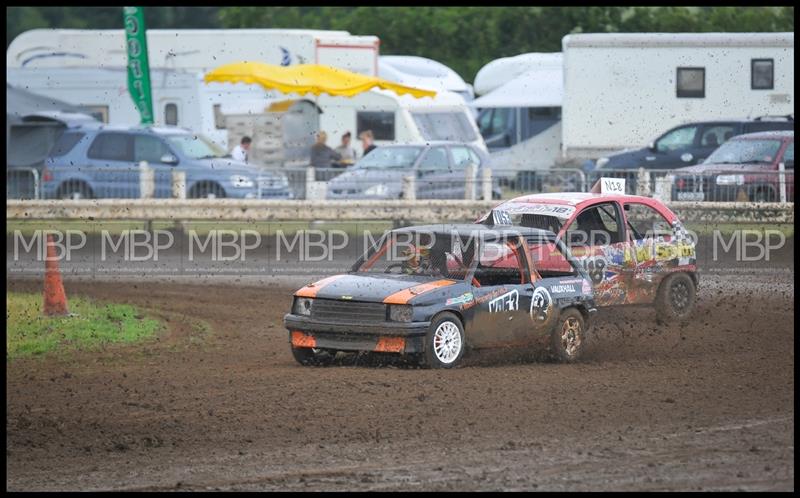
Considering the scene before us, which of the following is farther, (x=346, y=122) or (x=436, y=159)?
(x=346, y=122)

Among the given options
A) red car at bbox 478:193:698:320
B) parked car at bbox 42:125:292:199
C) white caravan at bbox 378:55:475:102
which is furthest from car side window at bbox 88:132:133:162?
red car at bbox 478:193:698:320

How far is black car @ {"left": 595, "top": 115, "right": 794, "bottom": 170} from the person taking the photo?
90.3ft

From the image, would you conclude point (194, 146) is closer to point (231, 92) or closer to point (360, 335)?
point (231, 92)

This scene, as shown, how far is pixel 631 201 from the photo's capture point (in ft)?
48.3

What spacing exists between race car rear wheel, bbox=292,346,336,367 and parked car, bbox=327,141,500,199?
34.9ft

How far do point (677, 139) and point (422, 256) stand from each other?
17.4 meters

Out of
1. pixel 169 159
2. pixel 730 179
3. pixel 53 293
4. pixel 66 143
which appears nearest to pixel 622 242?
pixel 53 293

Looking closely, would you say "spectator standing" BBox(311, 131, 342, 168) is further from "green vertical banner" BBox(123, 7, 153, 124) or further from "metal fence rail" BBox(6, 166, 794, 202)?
"metal fence rail" BBox(6, 166, 794, 202)

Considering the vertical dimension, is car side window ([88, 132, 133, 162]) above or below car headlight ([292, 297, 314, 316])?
above

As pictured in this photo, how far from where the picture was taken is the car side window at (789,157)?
75.6 ft

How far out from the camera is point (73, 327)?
14094mm

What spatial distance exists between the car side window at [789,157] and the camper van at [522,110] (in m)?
11.8

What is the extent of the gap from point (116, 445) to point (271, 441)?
0.97 m

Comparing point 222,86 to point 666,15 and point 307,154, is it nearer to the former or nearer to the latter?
point 307,154
